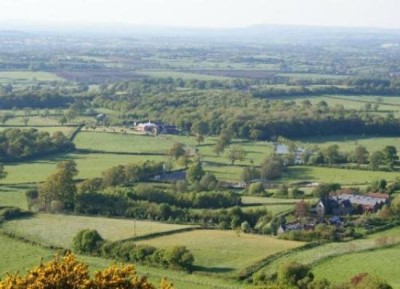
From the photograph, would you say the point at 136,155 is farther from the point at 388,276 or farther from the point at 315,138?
the point at 388,276

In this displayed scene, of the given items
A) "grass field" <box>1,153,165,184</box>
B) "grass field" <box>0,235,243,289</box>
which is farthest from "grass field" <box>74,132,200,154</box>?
"grass field" <box>0,235,243,289</box>

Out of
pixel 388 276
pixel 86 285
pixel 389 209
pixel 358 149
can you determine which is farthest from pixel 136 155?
pixel 86 285

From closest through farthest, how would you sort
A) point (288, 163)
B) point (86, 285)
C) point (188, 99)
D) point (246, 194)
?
point (86, 285) → point (246, 194) → point (288, 163) → point (188, 99)

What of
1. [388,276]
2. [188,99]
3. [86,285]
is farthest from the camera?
[188,99]

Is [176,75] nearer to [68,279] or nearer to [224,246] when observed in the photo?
[224,246]

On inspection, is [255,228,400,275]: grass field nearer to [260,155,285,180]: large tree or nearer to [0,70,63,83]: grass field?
[260,155,285,180]: large tree

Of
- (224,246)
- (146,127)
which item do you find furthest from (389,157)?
(224,246)

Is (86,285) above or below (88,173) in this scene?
above
